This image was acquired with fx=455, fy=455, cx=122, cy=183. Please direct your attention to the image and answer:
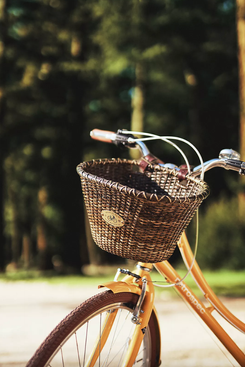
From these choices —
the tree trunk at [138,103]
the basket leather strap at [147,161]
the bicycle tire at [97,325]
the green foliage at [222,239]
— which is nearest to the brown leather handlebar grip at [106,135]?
the basket leather strap at [147,161]

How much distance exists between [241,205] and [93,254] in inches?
466

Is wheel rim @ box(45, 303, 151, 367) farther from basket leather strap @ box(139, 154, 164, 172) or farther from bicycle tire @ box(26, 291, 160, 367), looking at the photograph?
basket leather strap @ box(139, 154, 164, 172)

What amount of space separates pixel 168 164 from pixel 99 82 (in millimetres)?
14490

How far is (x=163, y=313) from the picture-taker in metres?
4.28

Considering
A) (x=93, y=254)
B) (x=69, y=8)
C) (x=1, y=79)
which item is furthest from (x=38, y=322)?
(x=93, y=254)

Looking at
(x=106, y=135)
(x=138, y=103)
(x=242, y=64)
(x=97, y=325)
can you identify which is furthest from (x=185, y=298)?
(x=138, y=103)

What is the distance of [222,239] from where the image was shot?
942cm

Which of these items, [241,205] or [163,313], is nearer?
[163,313]

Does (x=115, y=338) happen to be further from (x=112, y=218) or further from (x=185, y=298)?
(x=112, y=218)

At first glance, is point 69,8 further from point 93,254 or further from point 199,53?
point 93,254

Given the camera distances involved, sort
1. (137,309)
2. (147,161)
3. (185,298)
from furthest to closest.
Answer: (147,161)
(185,298)
(137,309)

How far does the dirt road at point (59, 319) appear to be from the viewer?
3.19m

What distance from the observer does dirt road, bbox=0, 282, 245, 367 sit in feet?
10.5

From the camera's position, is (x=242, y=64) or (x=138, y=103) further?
(x=138, y=103)
